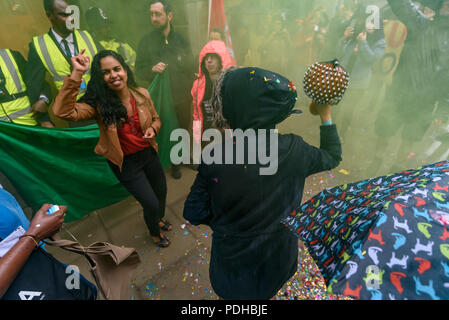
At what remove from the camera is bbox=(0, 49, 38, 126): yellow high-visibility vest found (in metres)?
2.59

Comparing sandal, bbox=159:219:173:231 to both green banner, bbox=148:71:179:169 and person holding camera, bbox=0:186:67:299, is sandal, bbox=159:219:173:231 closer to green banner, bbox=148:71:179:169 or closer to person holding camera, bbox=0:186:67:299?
green banner, bbox=148:71:179:169

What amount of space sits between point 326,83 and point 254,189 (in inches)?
30.0

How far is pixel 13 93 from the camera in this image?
2.62 meters

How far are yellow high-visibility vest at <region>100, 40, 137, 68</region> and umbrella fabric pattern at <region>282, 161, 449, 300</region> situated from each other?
12.9 feet

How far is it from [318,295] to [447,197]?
1894 mm

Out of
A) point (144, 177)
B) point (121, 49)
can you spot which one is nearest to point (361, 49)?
point (121, 49)

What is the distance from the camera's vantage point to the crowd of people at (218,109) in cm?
135

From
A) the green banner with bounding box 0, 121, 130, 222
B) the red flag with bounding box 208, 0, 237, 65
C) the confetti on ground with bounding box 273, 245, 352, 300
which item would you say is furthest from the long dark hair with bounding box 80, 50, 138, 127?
the red flag with bounding box 208, 0, 237, 65

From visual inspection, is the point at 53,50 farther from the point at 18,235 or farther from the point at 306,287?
the point at 306,287

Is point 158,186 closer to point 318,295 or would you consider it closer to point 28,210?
point 28,210

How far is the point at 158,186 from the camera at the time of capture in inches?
106

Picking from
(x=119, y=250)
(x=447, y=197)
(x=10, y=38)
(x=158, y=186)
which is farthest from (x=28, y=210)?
(x=447, y=197)

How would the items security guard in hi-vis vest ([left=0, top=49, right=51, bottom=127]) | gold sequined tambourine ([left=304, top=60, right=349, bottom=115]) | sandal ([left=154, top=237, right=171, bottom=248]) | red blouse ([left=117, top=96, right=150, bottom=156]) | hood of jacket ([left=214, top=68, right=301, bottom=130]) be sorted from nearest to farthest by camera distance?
hood of jacket ([left=214, top=68, right=301, bottom=130]) < gold sequined tambourine ([left=304, top=60, right=349, bottom=115]) < red blouse ([left=117, top=96, right=150, bottom=156]) < security guard in hi-vis vest ([left=0, top=49, right=51, bottom=127]) < sandal ([left=154, top=237, right=171, bottom=248])

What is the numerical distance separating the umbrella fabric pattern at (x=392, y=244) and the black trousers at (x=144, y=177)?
1.81 meters
